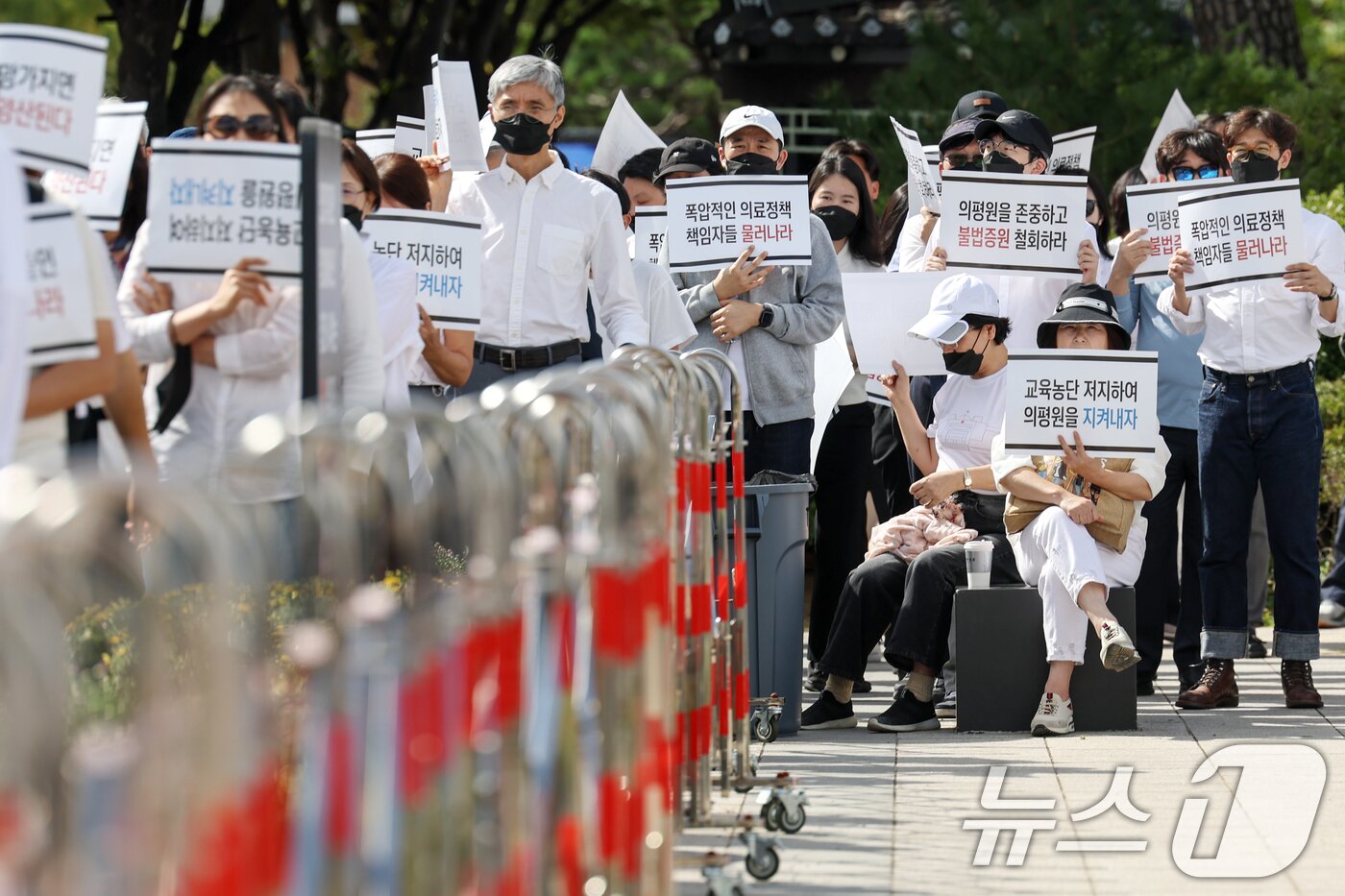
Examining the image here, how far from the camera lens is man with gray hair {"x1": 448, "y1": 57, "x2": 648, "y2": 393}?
758 centimetres

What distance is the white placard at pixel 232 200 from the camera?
5.33 m

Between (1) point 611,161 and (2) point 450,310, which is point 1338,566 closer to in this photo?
(1) point 611,161

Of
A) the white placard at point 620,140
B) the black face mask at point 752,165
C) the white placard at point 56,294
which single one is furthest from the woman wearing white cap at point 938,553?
the white placard at point 56,294

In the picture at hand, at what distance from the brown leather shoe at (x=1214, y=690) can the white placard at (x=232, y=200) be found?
4.32m

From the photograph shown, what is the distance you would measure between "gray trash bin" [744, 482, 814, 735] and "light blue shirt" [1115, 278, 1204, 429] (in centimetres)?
199

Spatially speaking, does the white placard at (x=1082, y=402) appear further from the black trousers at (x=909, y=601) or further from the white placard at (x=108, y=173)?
the white placard at (x=108, y=173)

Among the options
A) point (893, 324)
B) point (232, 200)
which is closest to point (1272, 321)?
point (893, 324)

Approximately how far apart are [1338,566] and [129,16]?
10.8m

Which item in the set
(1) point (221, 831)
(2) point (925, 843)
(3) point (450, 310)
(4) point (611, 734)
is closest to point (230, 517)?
(1) point (221, 831)

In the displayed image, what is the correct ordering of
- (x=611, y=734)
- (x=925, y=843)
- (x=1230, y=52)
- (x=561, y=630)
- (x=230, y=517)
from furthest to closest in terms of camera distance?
1. (x=1230, y=52)
2. (x=925, y=843)
3. (x=611, y=734)
4. (x=561, y=630)
5. (x=230, y=517)

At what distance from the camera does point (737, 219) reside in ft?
27.1

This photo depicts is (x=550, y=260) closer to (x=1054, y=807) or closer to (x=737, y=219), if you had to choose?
(x=737, y=219)

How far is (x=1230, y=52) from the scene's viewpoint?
15750mm

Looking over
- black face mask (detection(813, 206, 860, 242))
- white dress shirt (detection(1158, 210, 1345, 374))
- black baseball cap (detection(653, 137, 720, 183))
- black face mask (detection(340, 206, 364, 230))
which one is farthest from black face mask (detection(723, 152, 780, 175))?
black face mask (detection(340, 206, 364, 230))
